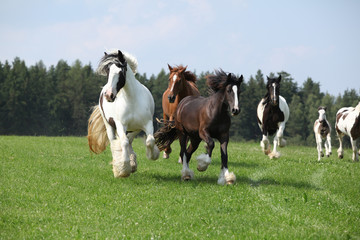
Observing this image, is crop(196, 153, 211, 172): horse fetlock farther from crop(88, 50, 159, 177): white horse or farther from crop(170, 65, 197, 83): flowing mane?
crop(170, 65, 197, 83): flowing mane

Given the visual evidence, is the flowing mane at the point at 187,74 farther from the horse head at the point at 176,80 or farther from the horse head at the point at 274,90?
the horse head at the point at 274,90

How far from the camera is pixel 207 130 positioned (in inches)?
399

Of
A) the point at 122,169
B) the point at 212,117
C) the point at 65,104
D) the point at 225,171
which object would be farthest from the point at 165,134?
the point at 65,104

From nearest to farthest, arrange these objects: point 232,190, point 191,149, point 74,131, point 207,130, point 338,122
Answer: point 232,190
point 207,130
point 191,149
point 338,122
point 74,131

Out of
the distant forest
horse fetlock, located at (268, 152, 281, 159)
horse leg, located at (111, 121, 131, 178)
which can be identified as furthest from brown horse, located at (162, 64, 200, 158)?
the distant forest

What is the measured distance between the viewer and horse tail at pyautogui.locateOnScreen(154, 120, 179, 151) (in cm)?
1214

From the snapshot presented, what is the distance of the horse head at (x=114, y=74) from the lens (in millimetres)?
9914

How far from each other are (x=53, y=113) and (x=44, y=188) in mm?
78359

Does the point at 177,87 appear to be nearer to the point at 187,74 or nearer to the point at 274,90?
the point at 187,74

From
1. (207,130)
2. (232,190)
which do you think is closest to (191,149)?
(207,130)

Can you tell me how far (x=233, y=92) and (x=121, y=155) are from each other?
10.6 feet

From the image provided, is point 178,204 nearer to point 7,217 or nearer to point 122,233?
point 122,233

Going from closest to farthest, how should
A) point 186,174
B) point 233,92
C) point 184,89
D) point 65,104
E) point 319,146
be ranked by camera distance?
point 233,92, point 186,174, point 184,89, point 319,146, point 65,104

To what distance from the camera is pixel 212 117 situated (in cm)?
1006
